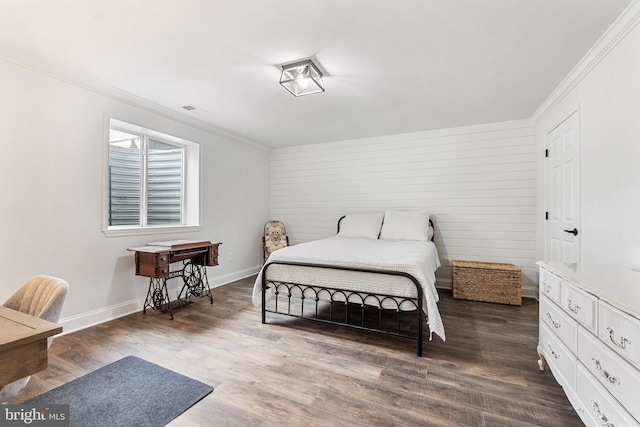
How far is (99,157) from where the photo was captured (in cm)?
281

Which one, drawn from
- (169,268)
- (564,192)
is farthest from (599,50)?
(169,268)

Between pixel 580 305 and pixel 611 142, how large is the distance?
4.83 feet

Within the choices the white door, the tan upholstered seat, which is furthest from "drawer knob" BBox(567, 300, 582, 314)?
the tan upholstered seat

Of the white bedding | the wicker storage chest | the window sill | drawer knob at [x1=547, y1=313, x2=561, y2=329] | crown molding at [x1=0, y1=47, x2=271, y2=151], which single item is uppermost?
crown molding at [x1=0, y1=47, x2=271, y2=151]

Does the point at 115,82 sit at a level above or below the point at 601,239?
above

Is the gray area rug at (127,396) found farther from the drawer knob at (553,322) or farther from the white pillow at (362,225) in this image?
the white pillow at (362,225)

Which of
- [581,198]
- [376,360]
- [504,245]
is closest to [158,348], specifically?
[376,360]

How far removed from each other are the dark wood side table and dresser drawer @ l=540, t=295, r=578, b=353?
3.29 m

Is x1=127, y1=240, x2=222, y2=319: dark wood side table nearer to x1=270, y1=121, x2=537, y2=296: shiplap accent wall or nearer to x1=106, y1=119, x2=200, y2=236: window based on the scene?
x1=106, y1=119, x2=200, y2=236: window

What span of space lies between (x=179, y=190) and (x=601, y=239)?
15.1 ft

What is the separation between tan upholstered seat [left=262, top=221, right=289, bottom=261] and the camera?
4.91 meters

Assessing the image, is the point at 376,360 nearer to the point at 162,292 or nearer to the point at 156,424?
the point at 156,424

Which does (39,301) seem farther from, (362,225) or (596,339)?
(362,225)

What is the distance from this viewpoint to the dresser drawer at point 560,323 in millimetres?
1441
